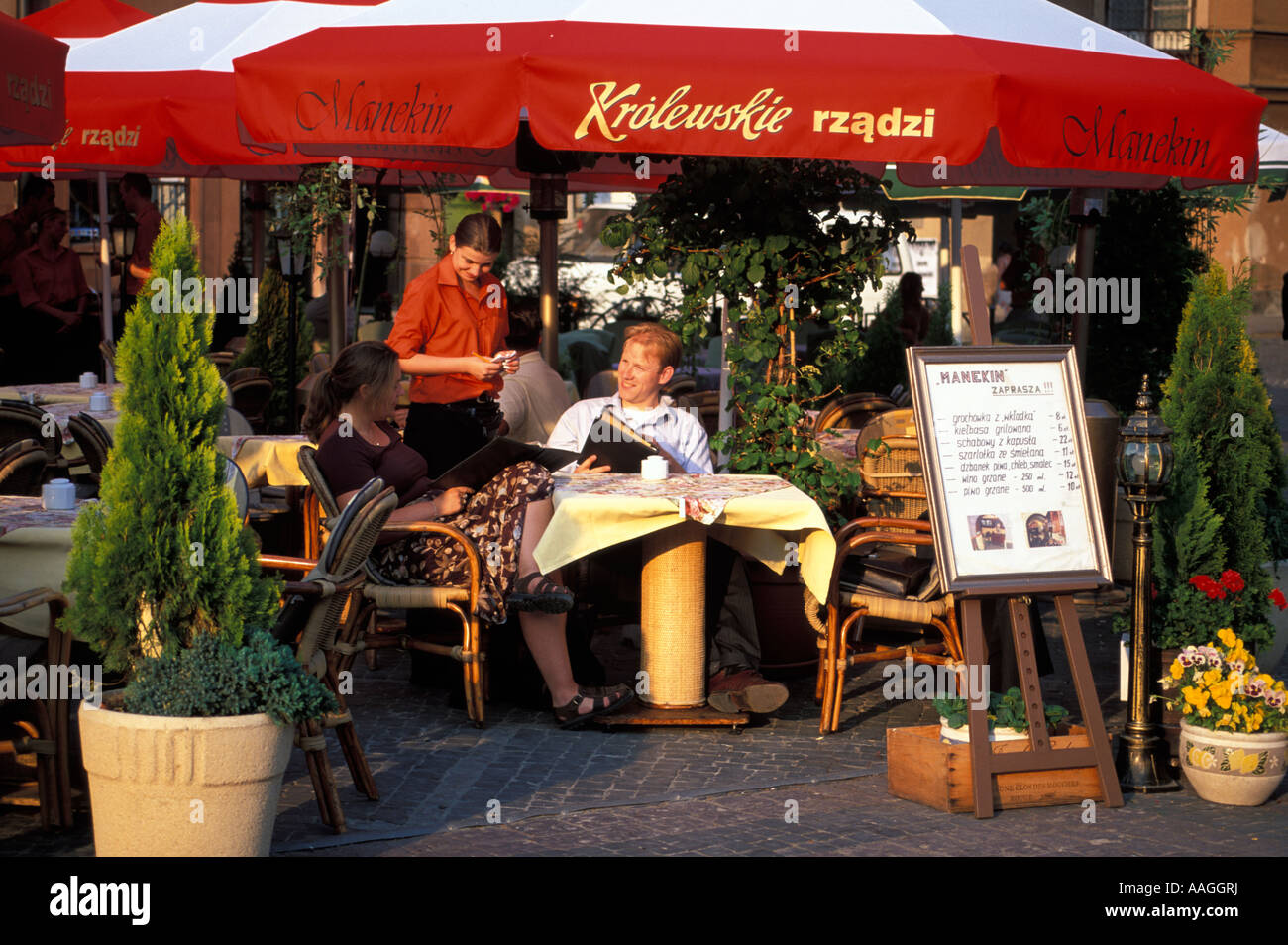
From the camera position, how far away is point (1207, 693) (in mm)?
5703

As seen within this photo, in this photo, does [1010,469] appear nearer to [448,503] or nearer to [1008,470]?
[1008,470]

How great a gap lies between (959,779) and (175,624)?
2531 millimetres

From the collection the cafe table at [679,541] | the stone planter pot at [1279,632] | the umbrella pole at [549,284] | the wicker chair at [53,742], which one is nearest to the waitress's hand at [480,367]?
the cafe table at [679,541]

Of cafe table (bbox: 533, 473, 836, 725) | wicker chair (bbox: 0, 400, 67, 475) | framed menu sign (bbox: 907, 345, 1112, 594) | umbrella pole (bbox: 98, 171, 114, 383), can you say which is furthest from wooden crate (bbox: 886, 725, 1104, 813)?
umbrella pole (bbox: 98, 171, 114, 383)

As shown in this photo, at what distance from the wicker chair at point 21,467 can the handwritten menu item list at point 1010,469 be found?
134 inches

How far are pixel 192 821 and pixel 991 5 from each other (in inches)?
184

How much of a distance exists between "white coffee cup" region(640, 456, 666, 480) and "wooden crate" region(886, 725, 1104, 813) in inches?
59.6

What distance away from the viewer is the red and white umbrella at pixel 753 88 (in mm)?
5898

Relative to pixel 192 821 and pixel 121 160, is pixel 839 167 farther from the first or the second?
pixel 192 821

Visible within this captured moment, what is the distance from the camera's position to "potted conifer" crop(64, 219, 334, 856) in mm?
4309

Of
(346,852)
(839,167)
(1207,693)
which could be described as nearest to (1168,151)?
(839,167)

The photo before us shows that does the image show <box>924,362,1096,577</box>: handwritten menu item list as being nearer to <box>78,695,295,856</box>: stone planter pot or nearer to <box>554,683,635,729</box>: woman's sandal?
<box>554,683,635,729</box>: woman's sandal

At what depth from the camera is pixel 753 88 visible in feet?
19.3

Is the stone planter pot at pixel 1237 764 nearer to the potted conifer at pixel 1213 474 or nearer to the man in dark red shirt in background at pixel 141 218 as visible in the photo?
the potted conifer at pixel 1213 474
